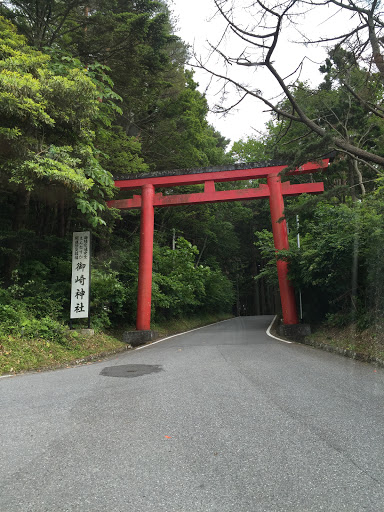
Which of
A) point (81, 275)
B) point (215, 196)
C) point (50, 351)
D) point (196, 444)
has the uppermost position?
point (215, 196)

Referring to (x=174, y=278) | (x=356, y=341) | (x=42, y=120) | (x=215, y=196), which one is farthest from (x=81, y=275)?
(x=356, y=341)

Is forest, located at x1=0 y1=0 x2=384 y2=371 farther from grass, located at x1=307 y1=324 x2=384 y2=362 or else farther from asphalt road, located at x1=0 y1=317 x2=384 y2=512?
asphalt road, located at x1=0 y1=317 x2=384 y2=512

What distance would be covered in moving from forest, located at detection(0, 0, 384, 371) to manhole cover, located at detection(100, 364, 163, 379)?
2055 mm

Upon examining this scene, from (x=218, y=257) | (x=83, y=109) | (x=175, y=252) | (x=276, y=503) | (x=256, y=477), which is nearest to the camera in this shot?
(x=276, y=503)

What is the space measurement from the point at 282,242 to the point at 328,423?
1067 cm

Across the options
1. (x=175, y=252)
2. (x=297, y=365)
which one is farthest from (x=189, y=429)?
(x=175, y=252)

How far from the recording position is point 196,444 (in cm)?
302

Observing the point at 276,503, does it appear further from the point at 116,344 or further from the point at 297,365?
→ the point at 116,344

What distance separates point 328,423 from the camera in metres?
3.46

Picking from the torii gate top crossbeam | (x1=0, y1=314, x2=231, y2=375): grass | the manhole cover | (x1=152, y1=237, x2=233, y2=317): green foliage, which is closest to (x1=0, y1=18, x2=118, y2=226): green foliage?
(x1=0, y1=314, x2=231, y2=375): grass

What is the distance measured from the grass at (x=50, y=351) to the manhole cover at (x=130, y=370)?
5.15 feet

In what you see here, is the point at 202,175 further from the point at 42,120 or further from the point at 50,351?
the point at 50,351

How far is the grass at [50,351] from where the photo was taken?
7.26 meters

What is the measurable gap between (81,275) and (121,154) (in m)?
5.08
